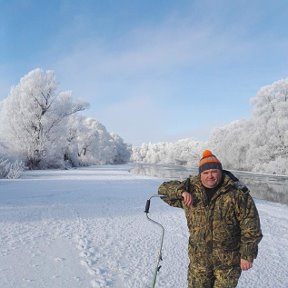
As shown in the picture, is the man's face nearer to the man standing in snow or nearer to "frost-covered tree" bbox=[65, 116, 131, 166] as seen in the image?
the man standing in snow

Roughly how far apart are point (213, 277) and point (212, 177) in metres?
1.01

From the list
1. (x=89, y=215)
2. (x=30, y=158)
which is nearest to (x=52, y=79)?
(x=30, y=158)

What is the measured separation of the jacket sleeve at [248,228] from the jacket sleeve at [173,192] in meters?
0.60

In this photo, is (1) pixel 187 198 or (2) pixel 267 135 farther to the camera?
(2) pixel 267 135

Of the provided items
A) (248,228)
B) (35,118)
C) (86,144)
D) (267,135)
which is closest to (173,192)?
(248,228)

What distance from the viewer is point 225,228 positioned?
3.11 m

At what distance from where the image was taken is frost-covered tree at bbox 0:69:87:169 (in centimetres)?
3791

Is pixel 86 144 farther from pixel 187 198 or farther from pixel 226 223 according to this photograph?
pixel 226 223

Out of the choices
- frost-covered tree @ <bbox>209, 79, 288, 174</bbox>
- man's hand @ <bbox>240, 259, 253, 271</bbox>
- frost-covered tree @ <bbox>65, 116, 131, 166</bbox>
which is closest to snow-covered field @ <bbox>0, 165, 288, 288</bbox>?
man's hand @ <bbox>240, 259, 253, 271</bbox>

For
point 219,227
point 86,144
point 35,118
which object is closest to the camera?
point 219,227

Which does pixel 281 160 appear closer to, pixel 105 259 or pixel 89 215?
pixel 89 215

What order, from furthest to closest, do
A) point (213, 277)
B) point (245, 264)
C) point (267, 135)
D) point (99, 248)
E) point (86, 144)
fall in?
1. point (86, 144)
2. point (267, 135)
3. point (99, 248)
4. point (213, 277)
5. point (245, 264)

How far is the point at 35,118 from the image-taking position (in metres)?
38.9

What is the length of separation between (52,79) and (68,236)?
115 feet
